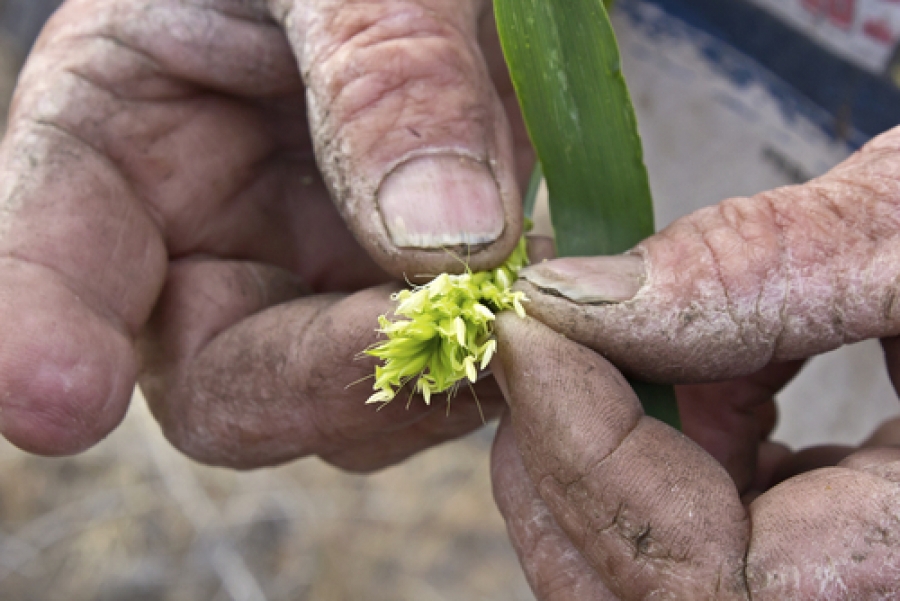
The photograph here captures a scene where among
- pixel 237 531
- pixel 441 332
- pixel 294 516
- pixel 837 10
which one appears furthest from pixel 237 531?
pixel 837 10

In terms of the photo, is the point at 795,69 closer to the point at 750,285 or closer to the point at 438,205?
the point at 750,285

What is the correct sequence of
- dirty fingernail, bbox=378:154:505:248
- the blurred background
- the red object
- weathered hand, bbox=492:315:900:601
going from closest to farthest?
weathered hand, bbox=492:315:900:601 < dirty fingernail, bbox=378:154:505:248 < the red object < the blurred background

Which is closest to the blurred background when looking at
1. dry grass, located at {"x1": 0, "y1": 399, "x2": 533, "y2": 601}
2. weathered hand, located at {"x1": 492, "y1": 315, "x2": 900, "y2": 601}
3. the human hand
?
dry grass, located at {"x1": 0, "y1": 399, "x2": 533, "y2": 601}

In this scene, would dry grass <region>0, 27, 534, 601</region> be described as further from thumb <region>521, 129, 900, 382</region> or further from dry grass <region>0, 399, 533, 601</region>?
thumb <region>521, 129, 900, 382</region>

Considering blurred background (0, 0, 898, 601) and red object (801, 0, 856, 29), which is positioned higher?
red object (801, 0, 856, 29)

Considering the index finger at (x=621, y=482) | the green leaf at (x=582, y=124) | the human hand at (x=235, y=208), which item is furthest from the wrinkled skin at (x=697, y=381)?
the human hand at (x=235, y=208)

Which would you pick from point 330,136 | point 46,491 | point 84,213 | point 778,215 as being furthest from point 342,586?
point 778,215

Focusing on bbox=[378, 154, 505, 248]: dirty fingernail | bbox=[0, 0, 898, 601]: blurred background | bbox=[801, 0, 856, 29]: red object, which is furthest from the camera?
bbox=[0, 0, 898, 601]: blurred background

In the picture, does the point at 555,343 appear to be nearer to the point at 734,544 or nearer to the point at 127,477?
the point at 734,544

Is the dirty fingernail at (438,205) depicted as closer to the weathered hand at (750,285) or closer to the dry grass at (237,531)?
the weathered hand at (750,285)
